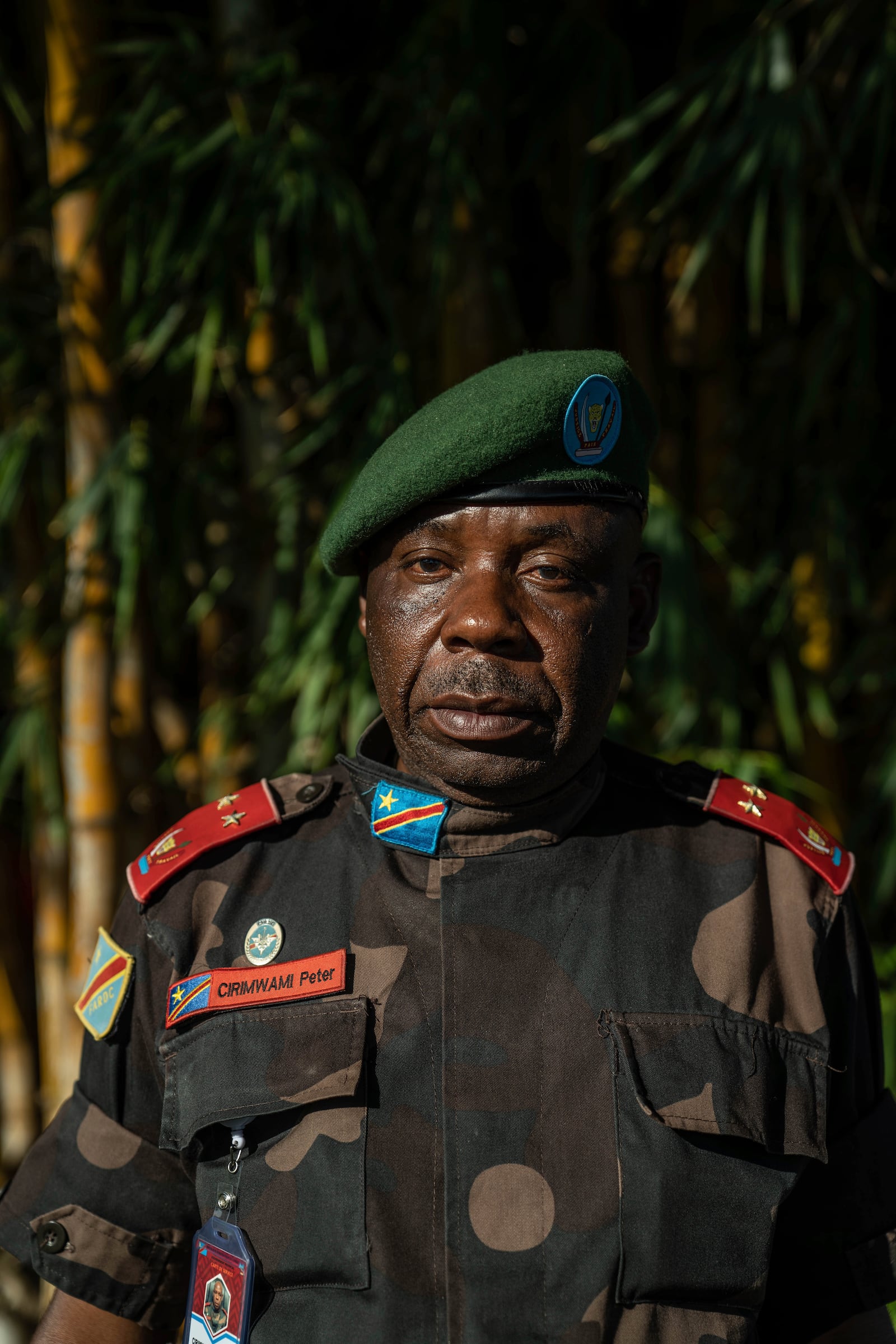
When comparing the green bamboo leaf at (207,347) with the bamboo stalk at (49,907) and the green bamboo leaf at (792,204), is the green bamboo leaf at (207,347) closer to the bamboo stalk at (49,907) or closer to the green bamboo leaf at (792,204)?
the bamboo stalk at (49,907)

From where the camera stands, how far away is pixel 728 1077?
773mm

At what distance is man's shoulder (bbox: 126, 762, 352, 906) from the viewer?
2.89 feet

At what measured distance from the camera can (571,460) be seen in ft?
2.67

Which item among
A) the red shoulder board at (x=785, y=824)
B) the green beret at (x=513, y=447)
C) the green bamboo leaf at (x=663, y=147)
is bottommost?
the red shoulder board at (x=785, y=824)

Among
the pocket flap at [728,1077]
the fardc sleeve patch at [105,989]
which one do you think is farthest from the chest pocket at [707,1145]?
the fardc sleeve patch at [105,989]

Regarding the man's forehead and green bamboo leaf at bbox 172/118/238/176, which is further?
green bamboo leaf at bbox 172/118/238/176

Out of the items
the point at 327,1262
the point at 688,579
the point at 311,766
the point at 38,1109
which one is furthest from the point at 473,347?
the point at 38,1109

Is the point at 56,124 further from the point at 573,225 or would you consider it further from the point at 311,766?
the point at 311,766

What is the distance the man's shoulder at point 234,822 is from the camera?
880mm

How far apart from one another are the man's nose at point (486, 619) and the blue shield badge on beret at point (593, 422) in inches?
4.6

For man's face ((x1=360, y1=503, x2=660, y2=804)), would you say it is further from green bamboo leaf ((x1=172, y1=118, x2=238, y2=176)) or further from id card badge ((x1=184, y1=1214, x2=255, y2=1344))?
green bamboo leaf ((x1=172, y1=118, x2=238, y2=176))

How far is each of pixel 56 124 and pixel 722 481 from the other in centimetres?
111

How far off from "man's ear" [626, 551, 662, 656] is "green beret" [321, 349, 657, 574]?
0.15ft

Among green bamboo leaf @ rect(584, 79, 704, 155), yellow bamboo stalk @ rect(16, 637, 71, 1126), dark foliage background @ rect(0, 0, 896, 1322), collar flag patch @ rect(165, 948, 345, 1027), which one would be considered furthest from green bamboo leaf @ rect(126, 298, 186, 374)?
collar flag patch @ rect(165, 948, 345, 1027)
